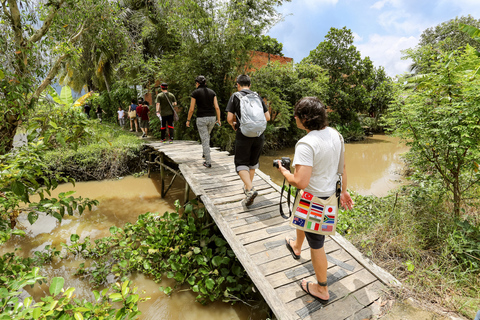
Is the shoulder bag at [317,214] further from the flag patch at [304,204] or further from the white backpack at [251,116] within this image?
the white backpack at [251,116]

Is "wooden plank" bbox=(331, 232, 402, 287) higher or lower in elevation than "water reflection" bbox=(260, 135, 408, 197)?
higher

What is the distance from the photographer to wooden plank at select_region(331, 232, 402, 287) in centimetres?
253

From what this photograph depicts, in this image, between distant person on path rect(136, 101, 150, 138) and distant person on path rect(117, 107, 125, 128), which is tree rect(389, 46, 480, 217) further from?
distant person on path rect(117, 107, 125, 128)

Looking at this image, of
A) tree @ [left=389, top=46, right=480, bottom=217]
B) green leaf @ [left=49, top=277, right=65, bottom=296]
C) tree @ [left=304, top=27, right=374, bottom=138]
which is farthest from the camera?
tree @ [left=304, top=27, right=374, bottom=138]

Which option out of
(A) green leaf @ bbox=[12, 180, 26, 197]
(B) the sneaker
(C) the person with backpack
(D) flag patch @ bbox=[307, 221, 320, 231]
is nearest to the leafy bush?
(B) the sneaker

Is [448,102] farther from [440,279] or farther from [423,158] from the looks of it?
[440,279]

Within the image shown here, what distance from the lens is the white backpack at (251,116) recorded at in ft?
10.8

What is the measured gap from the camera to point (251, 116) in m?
3.29

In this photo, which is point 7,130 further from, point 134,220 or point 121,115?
point 121,115

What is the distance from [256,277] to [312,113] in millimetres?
1851

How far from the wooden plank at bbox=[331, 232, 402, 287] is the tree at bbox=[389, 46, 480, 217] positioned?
6.04 feet

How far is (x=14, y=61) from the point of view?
3.24 meters

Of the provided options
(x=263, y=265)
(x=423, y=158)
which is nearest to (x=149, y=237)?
(x=263, y=265)

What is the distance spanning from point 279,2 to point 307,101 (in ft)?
35.1
